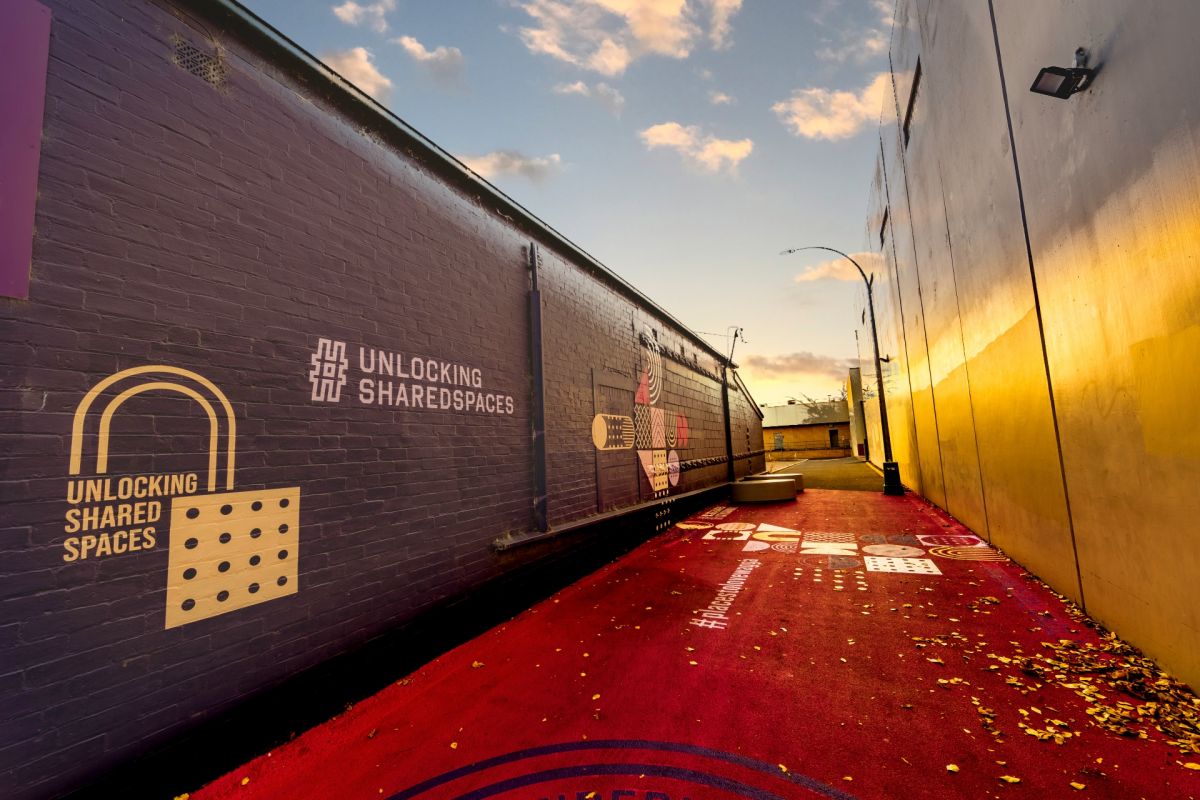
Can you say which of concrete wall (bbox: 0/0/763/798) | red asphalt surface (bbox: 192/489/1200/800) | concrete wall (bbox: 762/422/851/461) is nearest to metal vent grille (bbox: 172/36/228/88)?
concrete wall (bbox: 0/0/763/798)

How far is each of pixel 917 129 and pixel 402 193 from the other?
9.94m

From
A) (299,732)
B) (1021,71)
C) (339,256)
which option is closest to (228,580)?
(299,732)

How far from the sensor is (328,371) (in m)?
3.51

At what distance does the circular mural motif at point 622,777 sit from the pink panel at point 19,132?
326cm

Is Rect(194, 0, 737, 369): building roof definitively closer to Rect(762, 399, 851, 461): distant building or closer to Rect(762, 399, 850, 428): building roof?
Rect(762, 399, 851, 461): distant building

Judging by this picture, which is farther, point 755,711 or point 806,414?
point 806,414

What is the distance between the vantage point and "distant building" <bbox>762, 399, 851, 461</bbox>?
44.1 metres

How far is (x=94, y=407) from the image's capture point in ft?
7.80

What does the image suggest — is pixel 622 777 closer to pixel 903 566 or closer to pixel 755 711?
pixel 755 711

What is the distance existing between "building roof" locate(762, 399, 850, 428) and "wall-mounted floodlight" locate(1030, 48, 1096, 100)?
44.8m

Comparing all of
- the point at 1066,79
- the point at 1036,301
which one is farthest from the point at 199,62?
the point at 1036,301

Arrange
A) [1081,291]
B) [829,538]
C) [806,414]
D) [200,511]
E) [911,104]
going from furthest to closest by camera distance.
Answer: [806,414] → [911,104] → [829,538] → [1081,291] → [200,511]

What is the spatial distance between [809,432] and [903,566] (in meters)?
42.2

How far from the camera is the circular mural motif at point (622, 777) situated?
2.35m
